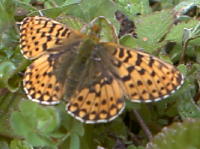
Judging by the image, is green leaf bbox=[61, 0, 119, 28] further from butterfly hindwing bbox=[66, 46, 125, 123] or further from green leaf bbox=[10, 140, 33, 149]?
green leaf bbox=[10, 140, 33, 149]

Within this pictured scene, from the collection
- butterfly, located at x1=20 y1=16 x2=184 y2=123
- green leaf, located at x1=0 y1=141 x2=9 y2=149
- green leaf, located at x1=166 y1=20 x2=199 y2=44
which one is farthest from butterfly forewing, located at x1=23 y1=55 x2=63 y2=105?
green leaf, located at x1=166 y1=20 x2=199 y2=44

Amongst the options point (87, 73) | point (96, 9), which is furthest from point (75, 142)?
point (96, 9)

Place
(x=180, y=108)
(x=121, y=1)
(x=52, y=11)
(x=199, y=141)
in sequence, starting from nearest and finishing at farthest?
(x=199, y=141), (x=180, y=108), (x=52, y=11), (x=121, y=1)

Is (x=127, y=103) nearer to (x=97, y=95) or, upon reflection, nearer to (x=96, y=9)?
(x=97, y=95)

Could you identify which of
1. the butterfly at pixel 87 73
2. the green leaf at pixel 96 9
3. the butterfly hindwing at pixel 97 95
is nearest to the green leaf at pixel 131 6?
the green leaf at pixel 96 9

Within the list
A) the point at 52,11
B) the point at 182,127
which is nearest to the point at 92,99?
the point at 182,127

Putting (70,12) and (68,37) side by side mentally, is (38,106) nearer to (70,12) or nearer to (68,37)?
(68,37)

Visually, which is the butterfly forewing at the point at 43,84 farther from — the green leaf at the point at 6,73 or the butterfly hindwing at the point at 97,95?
the green leaf at the point at 6,73
